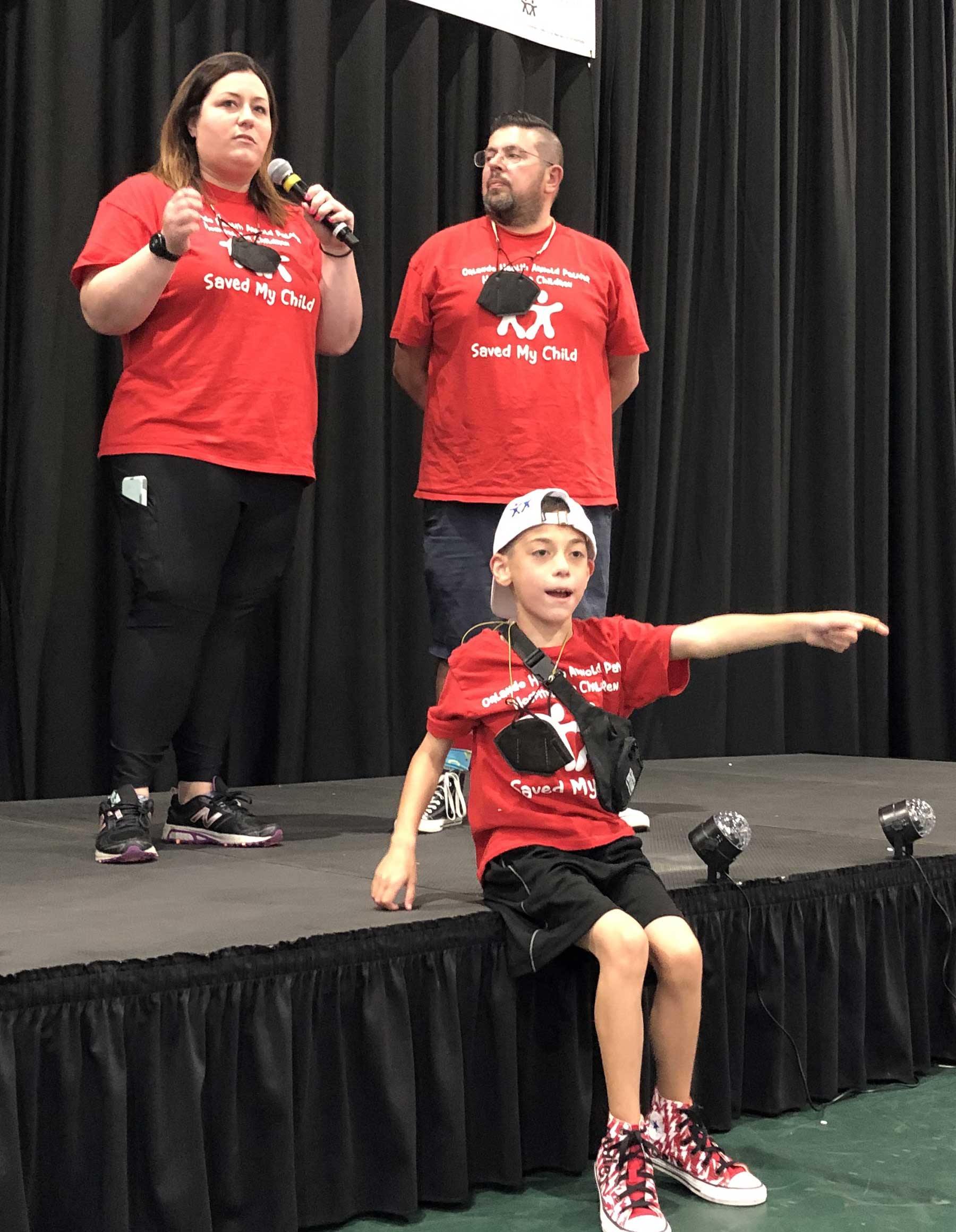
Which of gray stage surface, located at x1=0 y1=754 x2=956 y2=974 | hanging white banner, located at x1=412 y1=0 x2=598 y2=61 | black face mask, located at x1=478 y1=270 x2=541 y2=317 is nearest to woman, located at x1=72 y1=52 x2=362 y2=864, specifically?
gray stage surface, located at x1=0 y1=754 x2=956 y2=974

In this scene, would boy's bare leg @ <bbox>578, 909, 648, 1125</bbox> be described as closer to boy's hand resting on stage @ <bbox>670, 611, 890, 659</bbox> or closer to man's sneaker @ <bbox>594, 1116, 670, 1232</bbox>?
man's sneaker @ <bbox>594, 1116, 670, 1232</bbox>

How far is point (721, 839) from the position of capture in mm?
2090

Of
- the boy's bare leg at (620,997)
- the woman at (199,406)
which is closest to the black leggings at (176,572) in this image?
the woman at (199,406)

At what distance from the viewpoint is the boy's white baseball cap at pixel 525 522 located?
195 cm

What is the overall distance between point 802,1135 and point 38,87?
237 centimetres

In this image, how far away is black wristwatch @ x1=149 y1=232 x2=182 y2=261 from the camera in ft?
7.30

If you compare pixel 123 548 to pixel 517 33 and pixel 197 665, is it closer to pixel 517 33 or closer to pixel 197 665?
pixel 197 665

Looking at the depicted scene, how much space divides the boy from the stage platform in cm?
10

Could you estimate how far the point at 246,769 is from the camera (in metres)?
3.40

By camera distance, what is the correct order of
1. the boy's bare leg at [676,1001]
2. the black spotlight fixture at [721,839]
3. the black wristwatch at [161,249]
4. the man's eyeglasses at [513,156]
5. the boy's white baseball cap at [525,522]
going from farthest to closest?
1. the man's eyeglasses at [513,156]
2. the black wristwatch at [161,249]
3. the black spotlight fixture at [721,839]
4. the boy's white baseball cap at [525,522]
5. the boy's bare leg at [676,1001]

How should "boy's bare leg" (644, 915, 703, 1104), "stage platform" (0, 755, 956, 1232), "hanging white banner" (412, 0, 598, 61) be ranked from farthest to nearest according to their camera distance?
"hanging white banner" (412, 0, 598, 61), "boy's bare leg" (644, 915, 703, 1104), "stage platform" (0, 755, 956, 1232)

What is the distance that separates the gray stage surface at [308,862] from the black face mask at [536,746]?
20 centimetres

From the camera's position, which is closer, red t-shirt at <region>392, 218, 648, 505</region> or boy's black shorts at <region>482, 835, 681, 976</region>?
boy's black shorts at <region>482, 835, 681, 976</region>

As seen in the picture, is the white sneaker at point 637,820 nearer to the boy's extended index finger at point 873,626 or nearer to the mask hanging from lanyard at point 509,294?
the boy's extended index finger at point 873,626
